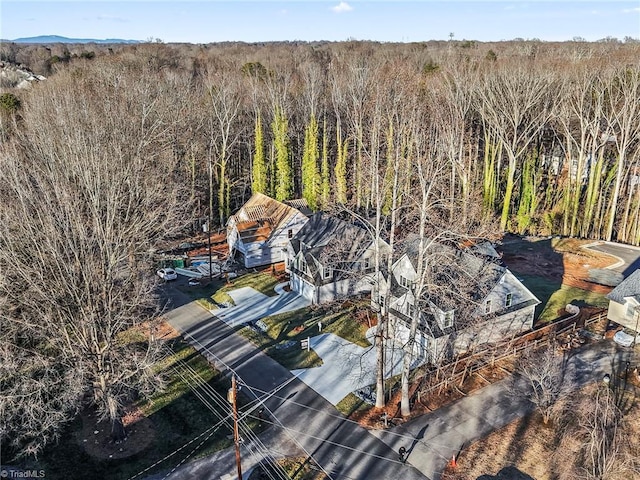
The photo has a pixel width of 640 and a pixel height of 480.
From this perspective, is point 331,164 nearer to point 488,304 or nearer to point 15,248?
point 488,304

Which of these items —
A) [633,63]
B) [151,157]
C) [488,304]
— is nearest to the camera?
[488,304]

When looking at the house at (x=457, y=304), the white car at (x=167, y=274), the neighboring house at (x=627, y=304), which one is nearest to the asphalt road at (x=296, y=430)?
the house at (x=457, y=304)

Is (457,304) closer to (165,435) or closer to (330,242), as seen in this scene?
(330,242)

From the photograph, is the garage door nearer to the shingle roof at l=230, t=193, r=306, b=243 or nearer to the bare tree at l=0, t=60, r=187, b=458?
the shingle roof at l=230, t=193, r=306, b=243

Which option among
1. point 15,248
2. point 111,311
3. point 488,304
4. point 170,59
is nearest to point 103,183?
point 15,248

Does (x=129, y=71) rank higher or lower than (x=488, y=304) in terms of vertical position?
higher

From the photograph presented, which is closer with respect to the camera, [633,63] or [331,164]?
[633,63]
